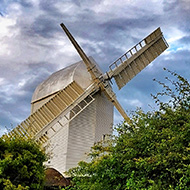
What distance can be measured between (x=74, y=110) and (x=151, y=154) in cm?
1039

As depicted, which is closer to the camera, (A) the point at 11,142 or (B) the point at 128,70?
→ (A) the point at 11,142

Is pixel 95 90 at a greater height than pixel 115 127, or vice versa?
pixel 95 90

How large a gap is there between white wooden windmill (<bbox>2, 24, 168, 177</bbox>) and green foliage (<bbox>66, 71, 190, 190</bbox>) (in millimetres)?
8287

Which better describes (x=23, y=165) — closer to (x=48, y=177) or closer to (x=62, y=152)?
(x=48, y=177)

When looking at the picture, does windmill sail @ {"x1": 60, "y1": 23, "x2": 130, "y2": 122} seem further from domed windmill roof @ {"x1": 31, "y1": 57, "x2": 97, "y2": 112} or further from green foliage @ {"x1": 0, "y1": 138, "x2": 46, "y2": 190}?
green foliage @ {"x1": 0, "y1": 138, "x2": 46, "y2": 190}

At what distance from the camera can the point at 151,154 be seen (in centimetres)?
700

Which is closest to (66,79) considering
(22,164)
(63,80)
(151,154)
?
(63,80)

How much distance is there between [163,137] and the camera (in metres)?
7.00

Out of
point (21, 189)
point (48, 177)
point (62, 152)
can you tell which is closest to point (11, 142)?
point (21, 189)

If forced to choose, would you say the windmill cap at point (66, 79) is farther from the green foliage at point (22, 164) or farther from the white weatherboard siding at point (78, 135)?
the green foliage at point (22, 164)

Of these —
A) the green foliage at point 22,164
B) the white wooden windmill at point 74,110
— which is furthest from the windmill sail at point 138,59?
the green foliage at point 22,164

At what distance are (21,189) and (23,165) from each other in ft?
3.00

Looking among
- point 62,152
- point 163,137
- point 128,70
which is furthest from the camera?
point 128,70

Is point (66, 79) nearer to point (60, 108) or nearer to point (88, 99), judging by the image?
point (88, 99)
